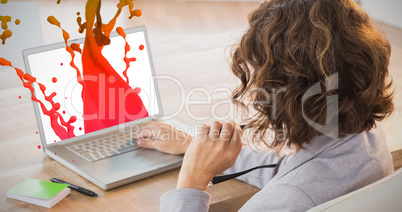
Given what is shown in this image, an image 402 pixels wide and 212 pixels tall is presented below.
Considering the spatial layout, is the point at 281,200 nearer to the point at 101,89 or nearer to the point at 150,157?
the point at 150,157

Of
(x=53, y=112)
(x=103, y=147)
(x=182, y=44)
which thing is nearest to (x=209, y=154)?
(x=103, y=147)

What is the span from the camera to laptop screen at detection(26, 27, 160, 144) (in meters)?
1.33

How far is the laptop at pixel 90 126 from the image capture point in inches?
49.4

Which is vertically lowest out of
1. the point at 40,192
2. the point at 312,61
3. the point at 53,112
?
the point at 40,192

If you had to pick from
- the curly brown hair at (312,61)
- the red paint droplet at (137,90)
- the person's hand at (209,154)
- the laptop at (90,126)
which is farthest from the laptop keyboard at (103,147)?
the curly brown hair at (312,61)

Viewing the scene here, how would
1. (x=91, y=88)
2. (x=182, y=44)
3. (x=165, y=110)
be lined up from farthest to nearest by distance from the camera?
(x=182, y=44) < (x=165, y=110) < (x=91, y=88)

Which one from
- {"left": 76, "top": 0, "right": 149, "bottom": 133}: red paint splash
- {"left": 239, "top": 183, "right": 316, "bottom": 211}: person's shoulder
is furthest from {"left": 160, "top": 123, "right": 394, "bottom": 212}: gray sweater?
{"left": 76, "top": 0, "right": 149, "bottom": 133}: red paint splash

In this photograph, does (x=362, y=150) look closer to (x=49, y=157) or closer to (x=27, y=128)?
(x=49, y=157)

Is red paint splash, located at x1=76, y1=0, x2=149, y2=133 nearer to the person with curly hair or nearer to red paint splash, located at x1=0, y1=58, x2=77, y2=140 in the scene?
red paint splash, located at x1=0, y1=58, x2=77, y2=140

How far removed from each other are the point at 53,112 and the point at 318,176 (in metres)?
0.73

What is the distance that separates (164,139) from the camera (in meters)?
1.34

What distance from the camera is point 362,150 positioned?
3.31 feet

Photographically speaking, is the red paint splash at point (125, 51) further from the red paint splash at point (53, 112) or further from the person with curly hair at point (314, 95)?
the person with curly hair at point (314, 95)

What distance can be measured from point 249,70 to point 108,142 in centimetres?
50
